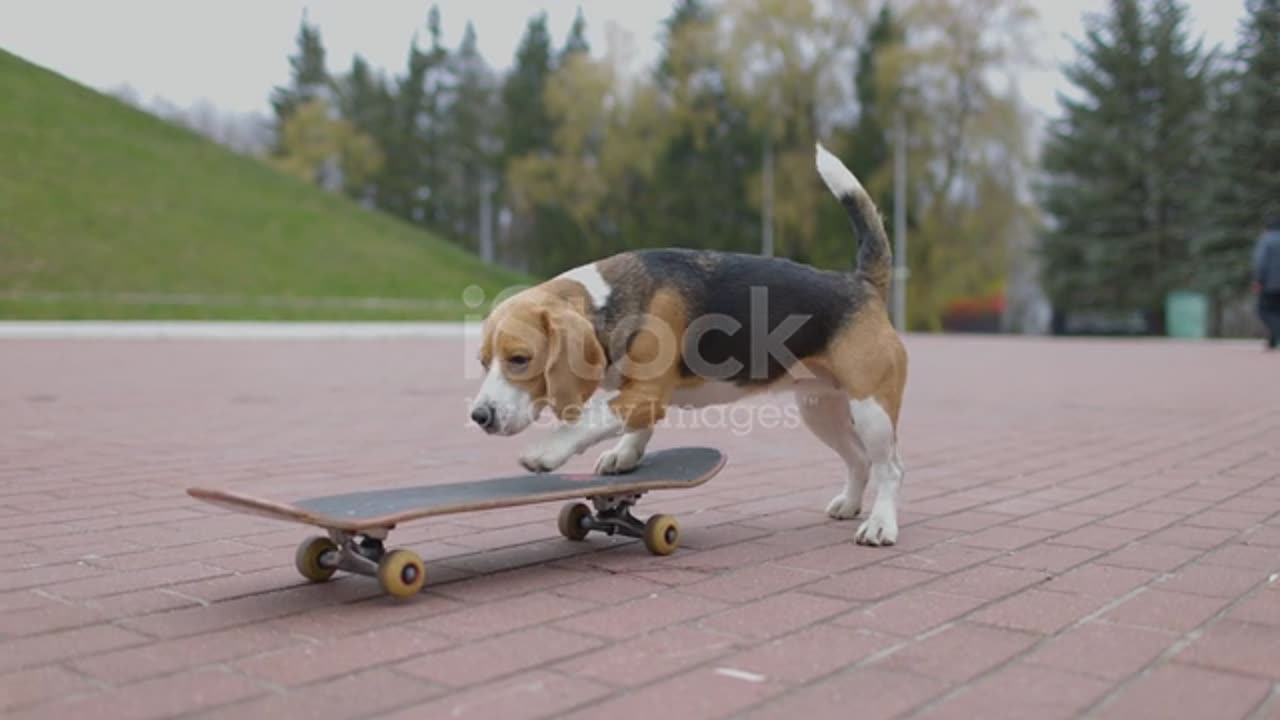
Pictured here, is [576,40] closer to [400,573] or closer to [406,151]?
[406,151]

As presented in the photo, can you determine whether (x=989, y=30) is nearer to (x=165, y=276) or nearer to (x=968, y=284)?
(x=968, y=284)

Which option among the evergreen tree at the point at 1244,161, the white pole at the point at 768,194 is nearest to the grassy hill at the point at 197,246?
the white pole at the point at 768,194

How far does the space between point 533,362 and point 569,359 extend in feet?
A: 0.46

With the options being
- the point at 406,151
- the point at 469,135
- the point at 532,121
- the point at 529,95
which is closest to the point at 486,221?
the point at 469,135

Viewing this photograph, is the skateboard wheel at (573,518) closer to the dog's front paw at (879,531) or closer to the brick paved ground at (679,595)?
the brick paved ground at (679,595)

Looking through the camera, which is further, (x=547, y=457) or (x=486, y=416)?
(x=547, y=457)

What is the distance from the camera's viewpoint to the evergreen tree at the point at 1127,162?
42500mm

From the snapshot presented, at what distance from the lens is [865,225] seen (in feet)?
15.1

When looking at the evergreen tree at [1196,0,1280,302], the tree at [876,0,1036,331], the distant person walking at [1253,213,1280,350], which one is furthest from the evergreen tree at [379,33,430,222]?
the distant person walking at [1253,213,1280,350]

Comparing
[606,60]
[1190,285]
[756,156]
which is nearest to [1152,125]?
[1190,285]

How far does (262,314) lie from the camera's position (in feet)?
96.7

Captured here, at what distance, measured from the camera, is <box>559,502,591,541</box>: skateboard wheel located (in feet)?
14.0

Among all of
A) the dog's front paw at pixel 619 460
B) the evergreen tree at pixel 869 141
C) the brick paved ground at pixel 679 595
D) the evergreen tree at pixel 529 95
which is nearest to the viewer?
the brick paved ground at pixel 679 595

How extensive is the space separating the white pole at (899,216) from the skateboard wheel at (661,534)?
127 feet
